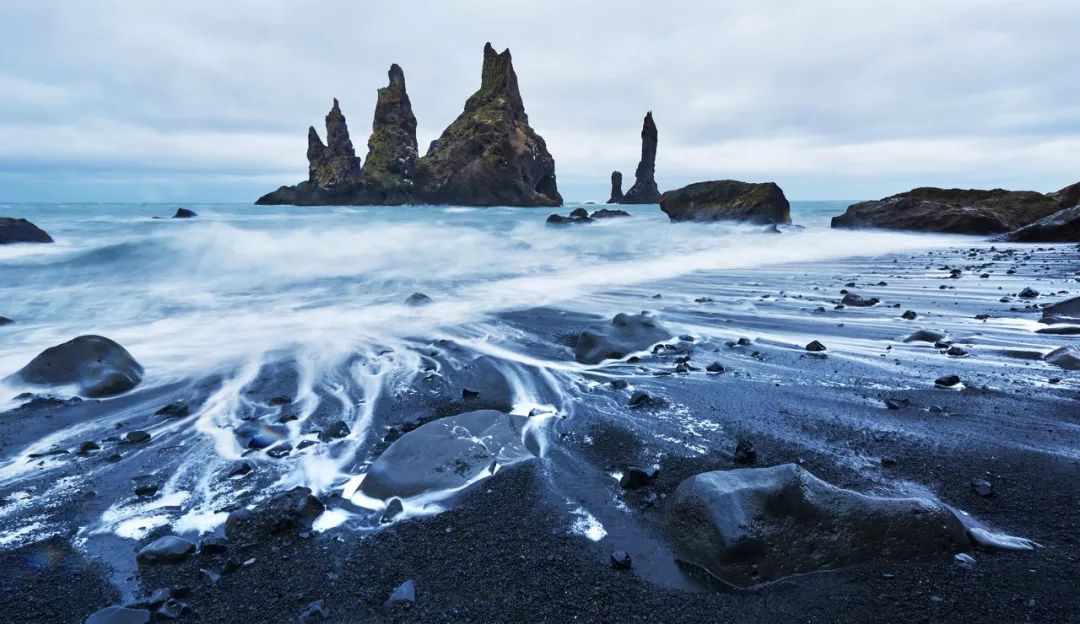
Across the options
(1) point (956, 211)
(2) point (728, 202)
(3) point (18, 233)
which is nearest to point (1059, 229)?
(1) point (956, 211)

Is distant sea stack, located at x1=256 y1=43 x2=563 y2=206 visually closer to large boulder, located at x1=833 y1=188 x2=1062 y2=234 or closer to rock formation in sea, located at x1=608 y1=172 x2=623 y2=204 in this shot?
rock formation in sea, located at x1=608 y1=172 x2=623 y2=204

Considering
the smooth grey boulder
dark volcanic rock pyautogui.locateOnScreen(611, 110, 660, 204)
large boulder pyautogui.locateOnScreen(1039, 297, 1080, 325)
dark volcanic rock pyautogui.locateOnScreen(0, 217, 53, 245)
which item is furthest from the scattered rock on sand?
dark volcanic rock pyautogui.locateOnScreen(611, 110, 660, 204)

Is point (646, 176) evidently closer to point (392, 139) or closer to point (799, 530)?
point (392, 139)

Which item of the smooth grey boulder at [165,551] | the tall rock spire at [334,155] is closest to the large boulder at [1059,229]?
the smooth grey boulder at [165,551]

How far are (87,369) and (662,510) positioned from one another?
562 cm

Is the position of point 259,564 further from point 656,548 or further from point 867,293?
point 867,293

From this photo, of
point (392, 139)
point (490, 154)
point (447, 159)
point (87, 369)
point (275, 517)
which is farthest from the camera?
point (392, 139)

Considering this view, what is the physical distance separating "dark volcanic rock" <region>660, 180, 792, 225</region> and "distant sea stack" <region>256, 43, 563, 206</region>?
35800 millimetres

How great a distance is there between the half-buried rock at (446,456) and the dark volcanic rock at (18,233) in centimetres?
2242

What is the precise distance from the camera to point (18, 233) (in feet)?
60.8

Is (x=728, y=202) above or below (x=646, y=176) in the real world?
below

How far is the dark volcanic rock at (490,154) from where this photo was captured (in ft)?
225

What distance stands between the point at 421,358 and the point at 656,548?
412 centimetres

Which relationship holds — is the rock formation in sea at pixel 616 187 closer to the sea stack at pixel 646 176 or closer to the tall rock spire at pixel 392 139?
the sea stack at pixel 646 176
